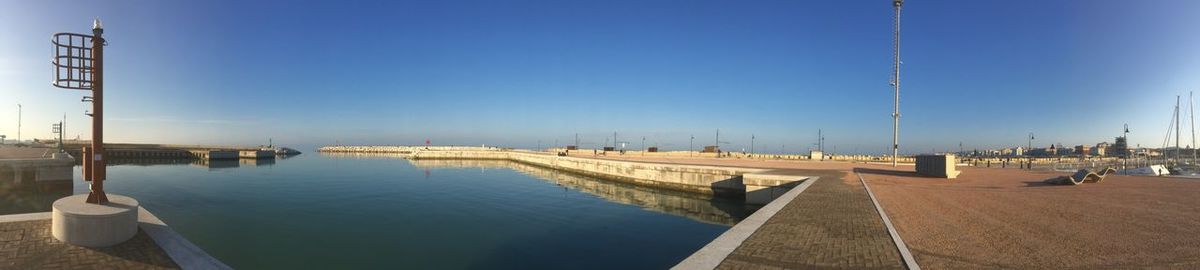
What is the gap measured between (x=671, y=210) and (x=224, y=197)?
23597 mm

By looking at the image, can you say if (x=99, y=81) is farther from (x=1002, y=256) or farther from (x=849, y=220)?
(x=1002, y=256)

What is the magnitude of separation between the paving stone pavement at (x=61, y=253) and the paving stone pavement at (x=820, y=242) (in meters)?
9.58

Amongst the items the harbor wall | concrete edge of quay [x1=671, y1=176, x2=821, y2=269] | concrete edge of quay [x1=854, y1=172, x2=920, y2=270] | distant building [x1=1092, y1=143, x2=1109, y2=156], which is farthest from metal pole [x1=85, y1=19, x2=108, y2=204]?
distant building [x1=1092, y1=143, x2=1109, y2=156]

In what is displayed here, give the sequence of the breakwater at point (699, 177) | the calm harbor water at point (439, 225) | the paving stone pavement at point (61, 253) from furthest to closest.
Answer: the breakwater at point (699, 177)
the calm harbor water at point (439, 225)
the paving stone pavement at point (61, 253)

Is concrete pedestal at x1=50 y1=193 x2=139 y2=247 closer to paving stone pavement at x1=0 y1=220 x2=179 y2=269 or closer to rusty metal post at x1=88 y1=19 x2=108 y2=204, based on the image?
paving stone pavement at x1=0 y1=220 x2=179 y2=269

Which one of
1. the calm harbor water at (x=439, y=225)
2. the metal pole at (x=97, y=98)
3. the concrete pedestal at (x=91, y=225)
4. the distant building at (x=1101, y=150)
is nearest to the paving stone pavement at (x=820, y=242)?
the calm harbor water at (x=439, y=225)

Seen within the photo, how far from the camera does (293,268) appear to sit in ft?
37.7

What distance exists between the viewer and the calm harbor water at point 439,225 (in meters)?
12.7

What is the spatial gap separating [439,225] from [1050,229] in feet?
55.2

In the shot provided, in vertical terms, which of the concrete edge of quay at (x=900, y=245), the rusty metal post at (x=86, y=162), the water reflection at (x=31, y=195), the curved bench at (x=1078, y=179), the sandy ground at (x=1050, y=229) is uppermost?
the rusty metal post at (x=86, y=162)

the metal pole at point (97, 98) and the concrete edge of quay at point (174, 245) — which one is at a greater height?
the metal pole at point (97, 98)

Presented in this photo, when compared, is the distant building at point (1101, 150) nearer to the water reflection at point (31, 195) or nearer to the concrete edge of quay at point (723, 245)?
the concrete edge of quay at point (723, 245)

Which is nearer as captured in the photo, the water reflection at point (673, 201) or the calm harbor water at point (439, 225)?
the calm harbor water at point (439, 225)

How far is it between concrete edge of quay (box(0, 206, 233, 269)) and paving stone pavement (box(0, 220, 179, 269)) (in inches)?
4.5
